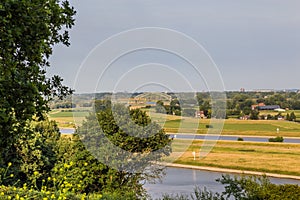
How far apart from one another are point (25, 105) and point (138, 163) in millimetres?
9500

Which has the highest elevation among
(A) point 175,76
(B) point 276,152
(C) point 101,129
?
(A) point 175,76

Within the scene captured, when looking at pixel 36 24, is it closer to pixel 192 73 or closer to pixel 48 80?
pixel 48 80

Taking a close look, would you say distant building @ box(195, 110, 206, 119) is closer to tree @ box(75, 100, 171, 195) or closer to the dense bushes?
the dense bushes

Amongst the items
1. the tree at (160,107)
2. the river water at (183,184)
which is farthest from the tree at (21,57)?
the river water at (183,184)

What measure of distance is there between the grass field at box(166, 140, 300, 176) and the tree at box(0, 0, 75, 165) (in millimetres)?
26552

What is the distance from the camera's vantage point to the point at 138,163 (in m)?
13.1

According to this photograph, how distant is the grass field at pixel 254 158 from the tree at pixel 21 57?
26.6 metres

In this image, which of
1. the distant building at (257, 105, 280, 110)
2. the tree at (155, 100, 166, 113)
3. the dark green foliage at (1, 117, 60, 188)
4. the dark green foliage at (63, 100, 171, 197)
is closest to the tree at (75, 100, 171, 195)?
the dark green foliage at (63, 100, 171, 197)

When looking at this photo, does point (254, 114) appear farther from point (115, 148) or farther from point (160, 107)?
point (115, 148)

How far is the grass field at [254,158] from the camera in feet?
102

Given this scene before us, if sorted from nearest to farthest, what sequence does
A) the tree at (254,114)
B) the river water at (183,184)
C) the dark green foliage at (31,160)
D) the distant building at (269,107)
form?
the dark green foliage at (31,160) → the river water at (183,184) → the tree at (254,114) → the distant building at (269,107)

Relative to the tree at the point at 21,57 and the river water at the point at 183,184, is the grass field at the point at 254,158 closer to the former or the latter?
the river water at the point at 183,184

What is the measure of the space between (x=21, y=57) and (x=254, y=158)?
32839 mm

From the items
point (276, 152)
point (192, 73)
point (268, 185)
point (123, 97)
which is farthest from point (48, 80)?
point (276, 152)
